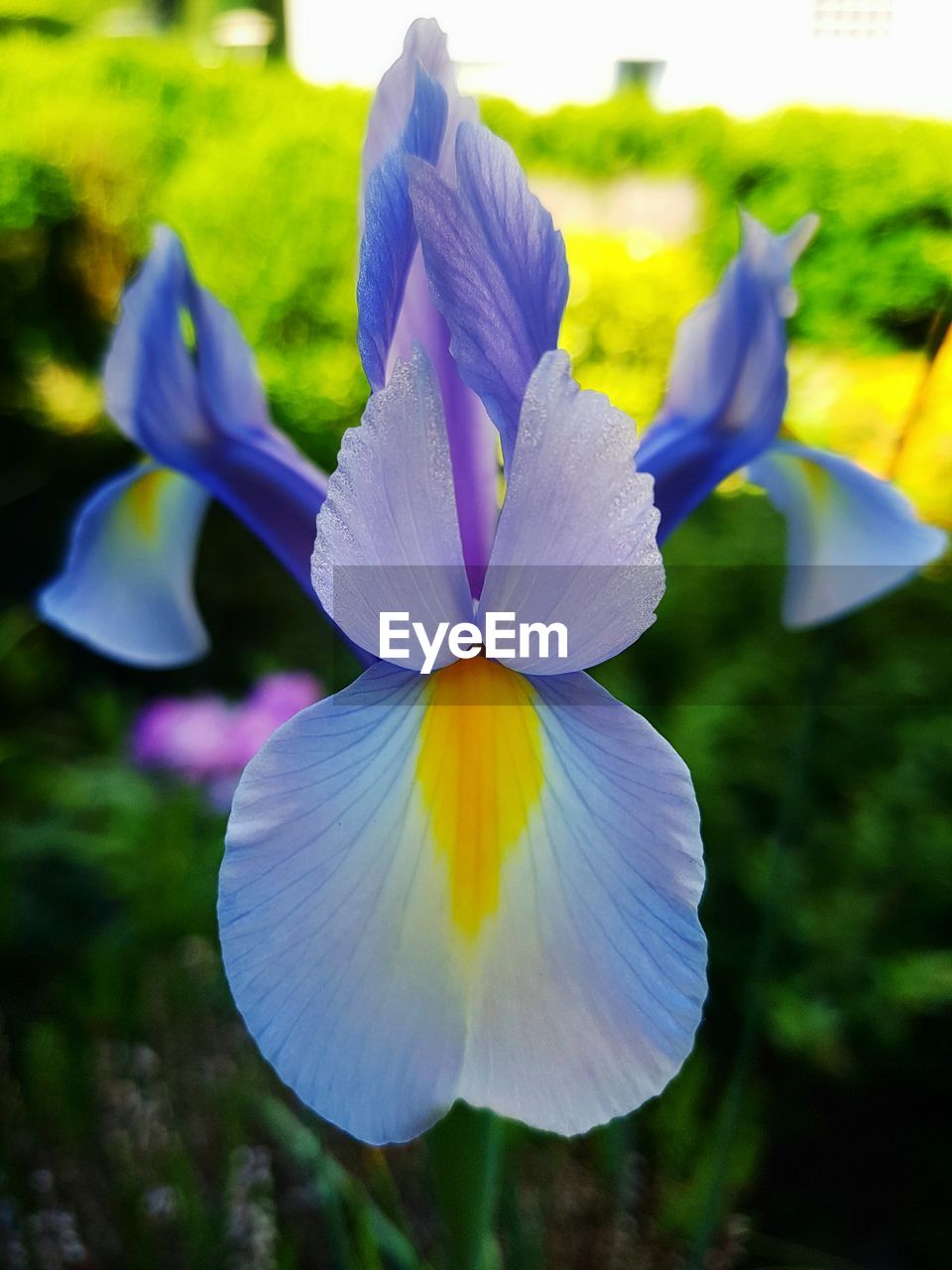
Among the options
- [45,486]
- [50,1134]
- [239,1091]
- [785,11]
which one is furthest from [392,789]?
[785,11]

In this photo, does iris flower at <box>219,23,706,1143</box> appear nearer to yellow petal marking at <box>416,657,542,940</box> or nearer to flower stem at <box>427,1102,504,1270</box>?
yellow petal marking at <box>416,657,542,940</box>

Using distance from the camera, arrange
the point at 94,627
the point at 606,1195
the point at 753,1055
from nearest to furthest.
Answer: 1. the point at 94,627
2. the point at 606,1195
3. the point at 753,1055

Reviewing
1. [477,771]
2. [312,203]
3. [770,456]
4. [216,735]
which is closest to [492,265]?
[477,771]

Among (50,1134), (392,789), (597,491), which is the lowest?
(50,1134)

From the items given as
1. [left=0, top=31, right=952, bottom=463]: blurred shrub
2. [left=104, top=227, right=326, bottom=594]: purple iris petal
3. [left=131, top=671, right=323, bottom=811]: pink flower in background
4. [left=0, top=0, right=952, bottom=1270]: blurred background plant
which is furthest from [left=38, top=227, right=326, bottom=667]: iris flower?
[left=0, top=31, right=952, bottom=463]: blurred shrub

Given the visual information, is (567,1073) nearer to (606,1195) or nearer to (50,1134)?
(606,1195)

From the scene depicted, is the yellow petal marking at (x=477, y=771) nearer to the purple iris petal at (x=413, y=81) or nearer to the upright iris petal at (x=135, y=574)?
the purple iris petal at (x=413, y=81)
